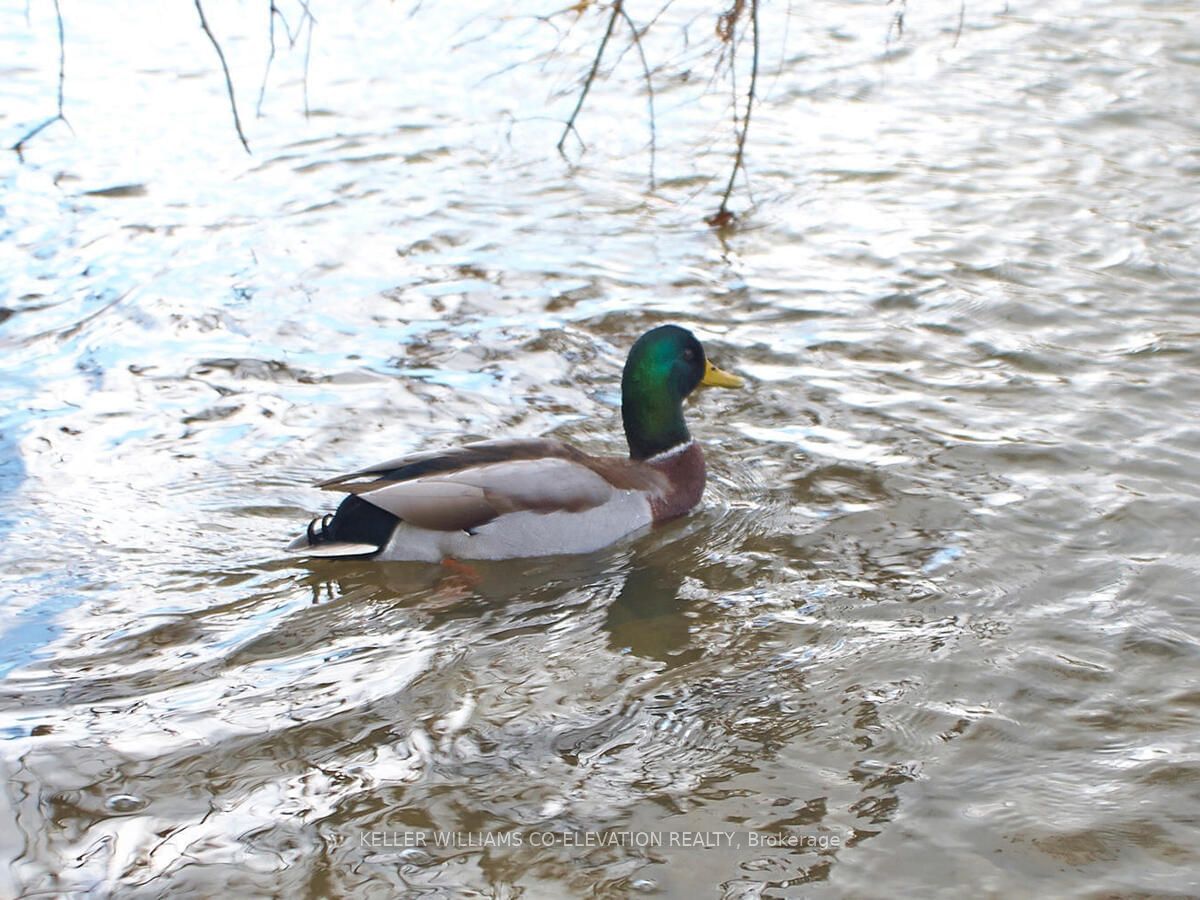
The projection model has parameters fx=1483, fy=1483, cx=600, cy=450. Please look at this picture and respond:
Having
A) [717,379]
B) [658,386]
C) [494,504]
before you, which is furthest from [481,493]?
[717,379]

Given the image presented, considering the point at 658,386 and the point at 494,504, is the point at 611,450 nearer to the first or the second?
the point at 658,386

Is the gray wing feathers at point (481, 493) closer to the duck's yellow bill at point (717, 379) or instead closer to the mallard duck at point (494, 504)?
the mallard duck at point (494, 504)

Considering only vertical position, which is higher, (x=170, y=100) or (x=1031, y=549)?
(x=170, y=100)

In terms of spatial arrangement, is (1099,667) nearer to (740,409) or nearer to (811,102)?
(740,409)

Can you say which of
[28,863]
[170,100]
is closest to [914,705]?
[28,863]

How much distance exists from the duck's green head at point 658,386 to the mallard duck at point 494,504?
17 cm

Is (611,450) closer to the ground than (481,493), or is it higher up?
closer to the ground

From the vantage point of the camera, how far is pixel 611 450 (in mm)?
6438

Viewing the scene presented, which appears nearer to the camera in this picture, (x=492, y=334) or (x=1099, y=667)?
(x=1099, y=667)

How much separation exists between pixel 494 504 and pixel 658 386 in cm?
97

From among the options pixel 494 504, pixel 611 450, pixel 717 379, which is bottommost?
pixel 611 450

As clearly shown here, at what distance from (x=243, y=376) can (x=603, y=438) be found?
168cm

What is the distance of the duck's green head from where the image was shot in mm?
6039

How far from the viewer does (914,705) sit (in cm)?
449
